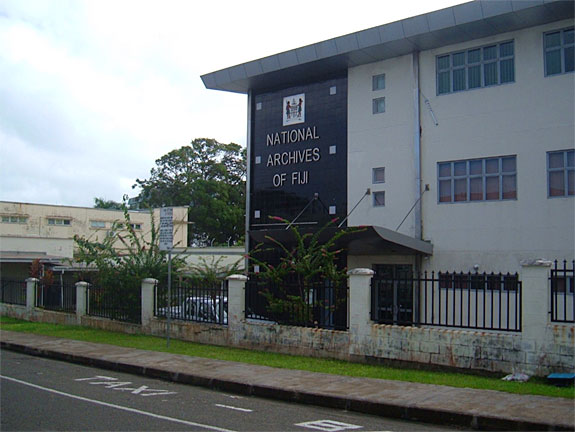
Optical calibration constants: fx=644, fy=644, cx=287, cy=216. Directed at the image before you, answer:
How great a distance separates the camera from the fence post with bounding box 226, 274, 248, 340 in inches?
642

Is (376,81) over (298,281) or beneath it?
over

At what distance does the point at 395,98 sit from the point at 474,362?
11.8 metres

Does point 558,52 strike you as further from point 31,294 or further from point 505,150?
point 31,294

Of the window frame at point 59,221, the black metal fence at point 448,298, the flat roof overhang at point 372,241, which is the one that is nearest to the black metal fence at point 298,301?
the black metal fence at point 448,298

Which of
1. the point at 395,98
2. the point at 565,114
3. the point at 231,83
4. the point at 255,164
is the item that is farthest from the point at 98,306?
the point at 565,114

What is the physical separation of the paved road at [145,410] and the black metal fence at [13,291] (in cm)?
1472

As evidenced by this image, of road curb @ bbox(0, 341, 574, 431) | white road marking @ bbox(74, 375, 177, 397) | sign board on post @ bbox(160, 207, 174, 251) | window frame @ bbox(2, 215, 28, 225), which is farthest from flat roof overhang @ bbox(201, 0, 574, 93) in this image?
window frame @ bbox(2, 215, 28, 225)

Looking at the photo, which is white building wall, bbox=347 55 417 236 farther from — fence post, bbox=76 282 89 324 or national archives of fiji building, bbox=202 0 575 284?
fence post, bbox=76 282 89 324

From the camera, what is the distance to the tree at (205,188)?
58.4m

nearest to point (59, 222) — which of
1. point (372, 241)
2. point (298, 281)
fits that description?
point (372, 241)

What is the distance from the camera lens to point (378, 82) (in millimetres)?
22281

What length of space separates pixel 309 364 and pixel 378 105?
11.4 m

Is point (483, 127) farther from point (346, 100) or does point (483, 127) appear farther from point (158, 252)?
point (158, 252)

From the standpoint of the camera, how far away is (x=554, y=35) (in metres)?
18.3
